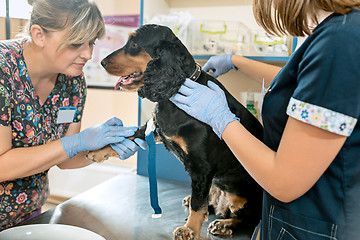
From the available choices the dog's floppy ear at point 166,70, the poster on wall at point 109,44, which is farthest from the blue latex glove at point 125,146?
the poster on wall at point 109,44

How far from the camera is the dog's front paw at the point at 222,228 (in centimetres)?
107

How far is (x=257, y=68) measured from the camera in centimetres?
133

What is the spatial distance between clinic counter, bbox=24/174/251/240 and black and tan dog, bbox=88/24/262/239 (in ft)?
0.40

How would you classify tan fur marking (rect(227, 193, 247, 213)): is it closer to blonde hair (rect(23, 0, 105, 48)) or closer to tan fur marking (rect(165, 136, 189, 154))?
tan fur marking (rect(165, 136, 189, 154))

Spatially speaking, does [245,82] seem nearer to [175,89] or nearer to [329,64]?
[175,89]

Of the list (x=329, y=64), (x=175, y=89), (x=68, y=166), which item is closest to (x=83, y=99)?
(x=68, y=166)

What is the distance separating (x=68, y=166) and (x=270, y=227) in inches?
38.0

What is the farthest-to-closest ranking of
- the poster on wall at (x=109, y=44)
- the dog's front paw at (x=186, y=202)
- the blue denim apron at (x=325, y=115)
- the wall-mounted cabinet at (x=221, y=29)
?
the poster on wall at (x=109, y=44) < the wall-mounted cabinet at (x=221, y=29) < the dog's front paw at (x=186, y=202) < the blue denim apron at (x=325, y=115)

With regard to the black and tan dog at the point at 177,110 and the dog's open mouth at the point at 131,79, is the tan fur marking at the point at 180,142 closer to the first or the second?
the black and tan dog at the point at 177,110

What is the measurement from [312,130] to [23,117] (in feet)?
3.14

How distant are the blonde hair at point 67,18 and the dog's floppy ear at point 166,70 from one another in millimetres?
310

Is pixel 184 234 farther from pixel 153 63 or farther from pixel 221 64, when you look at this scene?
pixel 221 64

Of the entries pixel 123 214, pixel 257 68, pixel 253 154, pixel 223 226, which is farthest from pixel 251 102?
pixel 253 154

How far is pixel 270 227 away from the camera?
80 cm
